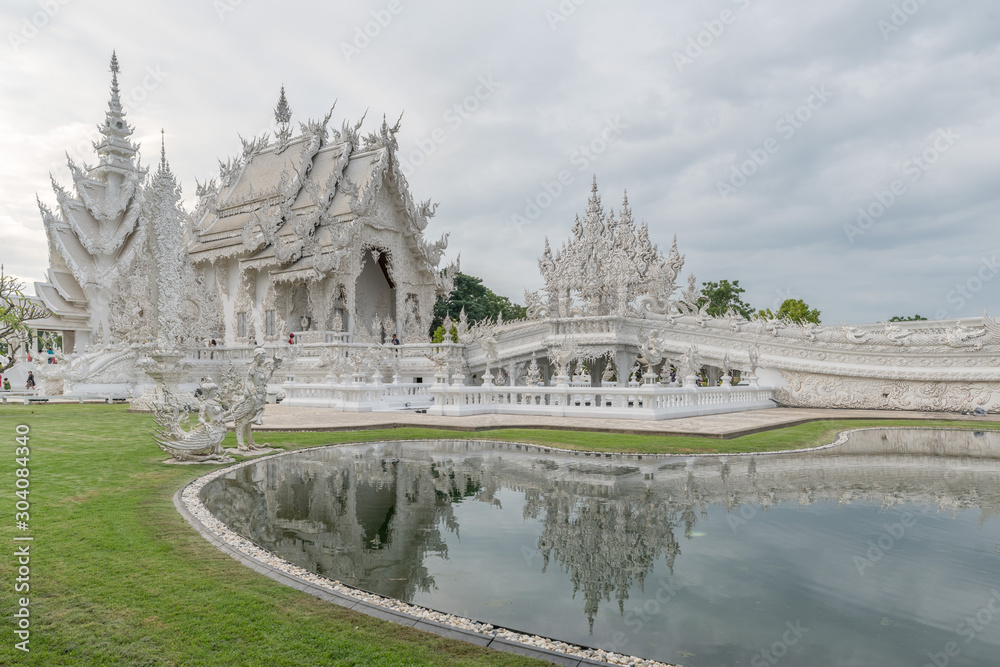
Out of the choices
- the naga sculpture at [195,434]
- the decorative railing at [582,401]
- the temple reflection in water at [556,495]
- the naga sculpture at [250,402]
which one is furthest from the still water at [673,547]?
the decorative railing at [582,401]

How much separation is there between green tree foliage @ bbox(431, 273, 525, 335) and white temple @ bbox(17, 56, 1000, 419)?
12253 mm

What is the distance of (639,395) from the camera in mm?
13164

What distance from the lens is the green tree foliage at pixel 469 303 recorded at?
41875 millimetres

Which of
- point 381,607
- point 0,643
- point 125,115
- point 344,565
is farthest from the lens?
point 125,115

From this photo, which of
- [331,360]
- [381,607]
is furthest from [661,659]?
[331,360]

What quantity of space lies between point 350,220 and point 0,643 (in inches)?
937

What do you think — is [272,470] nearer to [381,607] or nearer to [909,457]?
[381,607]

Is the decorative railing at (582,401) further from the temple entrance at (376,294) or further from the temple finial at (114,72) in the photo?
the temple finial at (114,72)

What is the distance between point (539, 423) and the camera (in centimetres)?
1233

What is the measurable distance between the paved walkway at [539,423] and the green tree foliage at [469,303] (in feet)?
87.3

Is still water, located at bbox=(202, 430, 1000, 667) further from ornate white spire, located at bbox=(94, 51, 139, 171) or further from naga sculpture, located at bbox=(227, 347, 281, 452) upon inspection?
ornate white spire, located at bbox=(94, 51, 139, 171)

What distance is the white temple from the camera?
17.9m

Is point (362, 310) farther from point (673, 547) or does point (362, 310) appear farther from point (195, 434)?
point (673, 547)

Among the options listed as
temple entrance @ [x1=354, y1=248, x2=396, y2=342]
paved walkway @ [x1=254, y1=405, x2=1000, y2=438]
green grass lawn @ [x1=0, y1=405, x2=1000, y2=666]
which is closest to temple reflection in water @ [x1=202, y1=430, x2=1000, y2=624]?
green grass lawn @ [x1=0, y1=405, x2=1000, y2=666]
